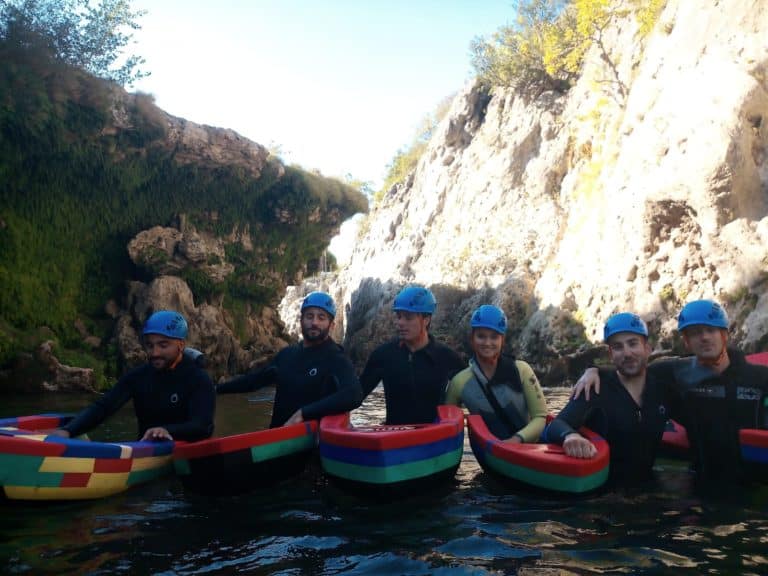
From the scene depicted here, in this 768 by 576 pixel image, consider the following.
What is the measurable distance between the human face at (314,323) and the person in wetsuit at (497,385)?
1.25 meters

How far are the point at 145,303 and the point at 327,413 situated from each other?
14.0 metres

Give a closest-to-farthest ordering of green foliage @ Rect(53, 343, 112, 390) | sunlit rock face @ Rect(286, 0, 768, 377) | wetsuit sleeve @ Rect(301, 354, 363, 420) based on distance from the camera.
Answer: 1. wetsuit sleeve @ Rect(301, 354, 363, 420)
2. sunlit rock face @ Rect(286, 0, 768, 377)
3. green foliage @ Rect(53, 343, 112, 390)

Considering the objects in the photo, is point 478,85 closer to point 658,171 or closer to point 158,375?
point 658,171

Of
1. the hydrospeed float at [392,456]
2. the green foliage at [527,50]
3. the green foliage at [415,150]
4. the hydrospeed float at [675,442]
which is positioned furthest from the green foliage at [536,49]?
the hydrospeed float at [392,456]

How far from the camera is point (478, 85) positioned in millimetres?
31531

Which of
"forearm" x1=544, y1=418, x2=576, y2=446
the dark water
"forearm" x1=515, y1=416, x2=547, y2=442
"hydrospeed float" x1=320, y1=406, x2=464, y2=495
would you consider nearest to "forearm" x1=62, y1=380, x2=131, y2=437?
the dark water

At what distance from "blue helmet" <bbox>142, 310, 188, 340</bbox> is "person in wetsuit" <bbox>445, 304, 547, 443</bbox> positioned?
2.36m

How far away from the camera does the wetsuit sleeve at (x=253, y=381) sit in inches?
222

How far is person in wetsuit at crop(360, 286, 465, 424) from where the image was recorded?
532cm

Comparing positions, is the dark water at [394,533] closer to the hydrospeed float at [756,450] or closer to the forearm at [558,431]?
the hydrospeed float at [756,450]

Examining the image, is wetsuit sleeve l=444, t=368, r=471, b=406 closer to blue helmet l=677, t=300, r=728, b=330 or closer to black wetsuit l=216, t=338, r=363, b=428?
black wetsuit l=216, t=338, r=363, b=428

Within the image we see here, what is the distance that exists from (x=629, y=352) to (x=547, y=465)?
105cm

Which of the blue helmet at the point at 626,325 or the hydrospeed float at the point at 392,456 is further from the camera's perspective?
the blue helmet at the point at 626,325

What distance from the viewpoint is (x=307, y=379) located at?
214 inches
